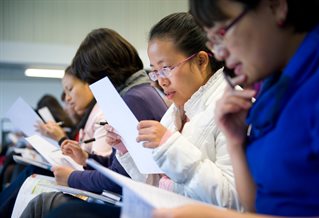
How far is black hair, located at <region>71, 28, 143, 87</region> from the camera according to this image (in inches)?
58.7

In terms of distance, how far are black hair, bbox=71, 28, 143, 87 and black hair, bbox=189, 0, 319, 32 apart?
884 millimetres

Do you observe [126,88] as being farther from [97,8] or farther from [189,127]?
[97,8]

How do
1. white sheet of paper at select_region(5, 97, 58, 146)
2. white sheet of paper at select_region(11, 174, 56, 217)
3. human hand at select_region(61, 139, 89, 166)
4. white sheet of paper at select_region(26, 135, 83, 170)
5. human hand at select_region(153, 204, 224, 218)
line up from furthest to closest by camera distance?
white sheet of paper at select_region(5, 97, 58, 146), human hand at select_region(61, 139, 89, 166), white sheet of paper at select_region(26, 135, 83, 170), white sheet of paper at select_region(11, 174, 56, 217), human hand at select_region(153, 204, 224, 218)

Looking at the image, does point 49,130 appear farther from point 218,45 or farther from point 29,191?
point 218,45

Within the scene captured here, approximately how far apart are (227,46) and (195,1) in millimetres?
89

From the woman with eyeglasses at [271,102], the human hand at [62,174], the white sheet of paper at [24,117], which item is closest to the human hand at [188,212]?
the woman with eyeglasses at [271,102]

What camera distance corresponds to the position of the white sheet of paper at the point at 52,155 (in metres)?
1.43

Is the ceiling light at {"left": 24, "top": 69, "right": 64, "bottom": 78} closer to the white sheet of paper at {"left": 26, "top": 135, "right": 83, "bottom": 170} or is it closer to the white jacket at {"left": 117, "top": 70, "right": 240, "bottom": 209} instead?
the white sheet of paper at {"left": 26, "top": 135, "right": 83, "bottom": 170}

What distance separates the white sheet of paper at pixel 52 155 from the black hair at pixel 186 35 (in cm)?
63

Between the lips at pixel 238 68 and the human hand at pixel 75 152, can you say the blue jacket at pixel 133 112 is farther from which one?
the lips at pixel 238 68

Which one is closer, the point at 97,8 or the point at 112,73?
the point at 112,73

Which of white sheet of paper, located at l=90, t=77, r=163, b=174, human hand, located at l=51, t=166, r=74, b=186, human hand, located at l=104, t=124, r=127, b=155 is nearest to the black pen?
white sheet of paper, located at l=90, t=77, r=163, b=174

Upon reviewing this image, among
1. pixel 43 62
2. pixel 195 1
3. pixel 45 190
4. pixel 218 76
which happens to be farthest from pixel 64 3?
pixel 195 1

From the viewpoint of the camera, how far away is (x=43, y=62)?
12.0 ft
